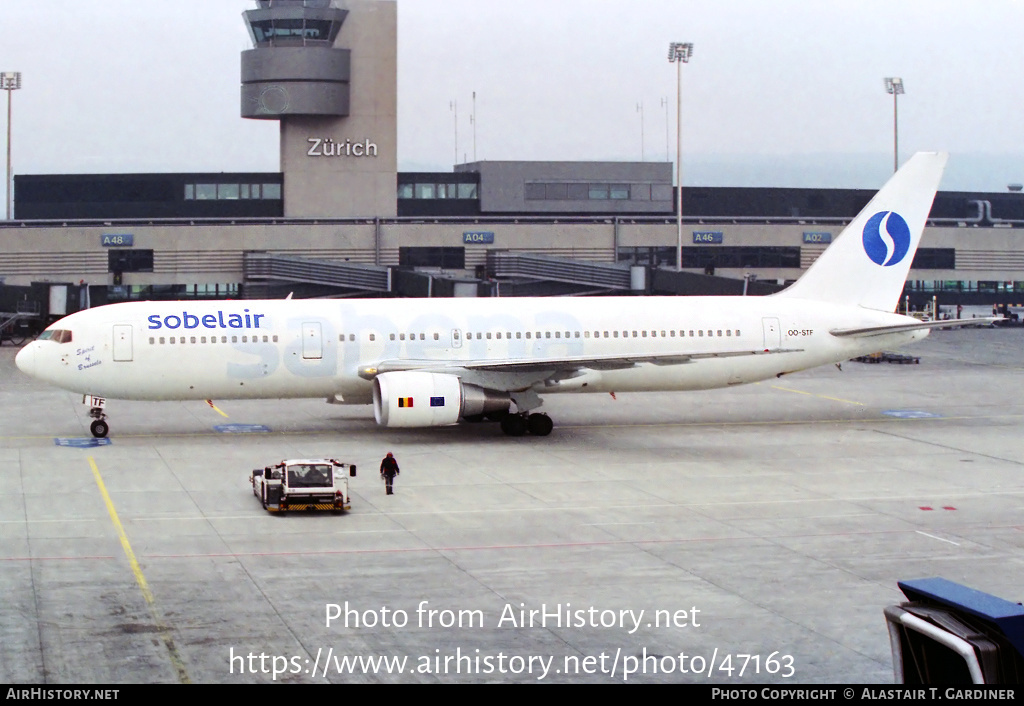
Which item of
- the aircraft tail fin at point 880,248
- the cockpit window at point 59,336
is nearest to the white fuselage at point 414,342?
the cockpit window at point 59,336

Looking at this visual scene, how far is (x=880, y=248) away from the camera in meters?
44.8

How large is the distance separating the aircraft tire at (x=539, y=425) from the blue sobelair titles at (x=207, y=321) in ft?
30.1

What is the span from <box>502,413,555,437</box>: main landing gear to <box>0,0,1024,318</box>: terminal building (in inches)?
1345

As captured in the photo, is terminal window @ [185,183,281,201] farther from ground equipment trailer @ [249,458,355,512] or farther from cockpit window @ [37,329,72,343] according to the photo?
ground equipment trailer @ [249,458,355,512]

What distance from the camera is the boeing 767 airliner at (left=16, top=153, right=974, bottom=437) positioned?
38.6 metres

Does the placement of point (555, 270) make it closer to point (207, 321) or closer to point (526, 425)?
point (526, 425)

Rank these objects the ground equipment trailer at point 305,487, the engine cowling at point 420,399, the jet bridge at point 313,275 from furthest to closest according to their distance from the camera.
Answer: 1. the jet bridge at point 313,275
2. the engine cowling at point 420,399
3. the ground equipment trailer at point 305,487

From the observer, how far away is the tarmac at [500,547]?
58.2 ft

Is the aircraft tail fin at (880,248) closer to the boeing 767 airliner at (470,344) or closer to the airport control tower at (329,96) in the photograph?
the boeing 767 airliner at (470,344)

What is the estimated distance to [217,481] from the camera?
32031 millimetres

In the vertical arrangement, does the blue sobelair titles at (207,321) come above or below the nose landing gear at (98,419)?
above

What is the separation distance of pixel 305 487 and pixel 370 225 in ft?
185

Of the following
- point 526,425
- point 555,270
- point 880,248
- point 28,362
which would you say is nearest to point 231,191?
point 555,270

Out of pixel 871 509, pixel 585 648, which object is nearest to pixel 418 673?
pixel 585 648
